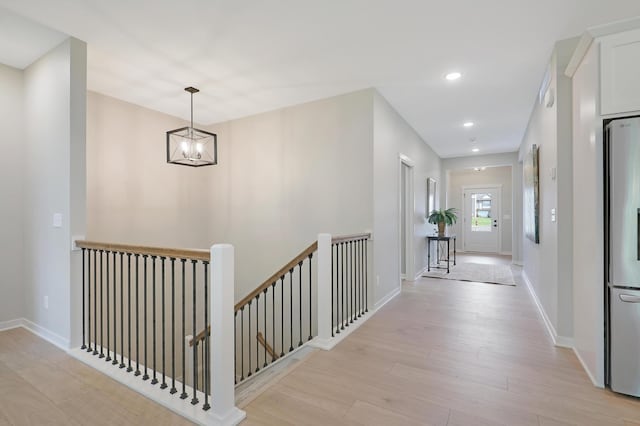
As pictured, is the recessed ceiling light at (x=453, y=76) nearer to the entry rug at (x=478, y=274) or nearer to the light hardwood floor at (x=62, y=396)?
the entry rug at (x=478, y=274)

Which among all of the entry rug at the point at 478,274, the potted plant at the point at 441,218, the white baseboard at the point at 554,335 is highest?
the potted plant at the point at 441,218

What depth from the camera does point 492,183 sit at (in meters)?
9.41

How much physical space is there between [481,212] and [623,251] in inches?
326

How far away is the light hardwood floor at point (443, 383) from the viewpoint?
1764mm

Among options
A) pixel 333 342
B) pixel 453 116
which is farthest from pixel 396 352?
pixel 453 116

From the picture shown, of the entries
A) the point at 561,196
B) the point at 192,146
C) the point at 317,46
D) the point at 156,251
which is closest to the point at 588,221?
the point at 561,196

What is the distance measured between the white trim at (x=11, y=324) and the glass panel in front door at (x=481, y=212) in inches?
400

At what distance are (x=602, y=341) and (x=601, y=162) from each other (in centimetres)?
115

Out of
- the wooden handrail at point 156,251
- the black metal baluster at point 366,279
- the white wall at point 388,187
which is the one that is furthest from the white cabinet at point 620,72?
the wooden handrail at point 156,251

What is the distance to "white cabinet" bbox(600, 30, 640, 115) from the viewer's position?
6.16ft

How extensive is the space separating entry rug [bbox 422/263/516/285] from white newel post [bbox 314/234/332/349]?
3.52 meters

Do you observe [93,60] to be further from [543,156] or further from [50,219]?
[543,156]

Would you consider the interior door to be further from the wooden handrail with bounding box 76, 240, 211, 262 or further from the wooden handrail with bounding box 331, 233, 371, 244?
the wooden handrail with bounding box 76, 240, 211, 262

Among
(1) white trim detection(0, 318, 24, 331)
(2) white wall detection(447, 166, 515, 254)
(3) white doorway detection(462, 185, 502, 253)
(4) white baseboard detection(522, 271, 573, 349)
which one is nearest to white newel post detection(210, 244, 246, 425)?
(4) white baseboard detection(522, 271, 573, 349)
